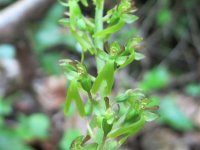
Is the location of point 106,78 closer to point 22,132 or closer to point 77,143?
point 77,143

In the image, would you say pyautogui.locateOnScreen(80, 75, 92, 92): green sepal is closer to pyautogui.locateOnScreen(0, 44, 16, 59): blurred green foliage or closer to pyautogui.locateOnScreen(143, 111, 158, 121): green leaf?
pyautogui.locateOnScreen(143, 111, 158, 121): green leaf

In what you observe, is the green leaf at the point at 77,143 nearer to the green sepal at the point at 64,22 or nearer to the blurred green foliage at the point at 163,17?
the green sepal at the point at 64,22

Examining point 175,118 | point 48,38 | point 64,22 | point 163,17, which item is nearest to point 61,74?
point 48,38

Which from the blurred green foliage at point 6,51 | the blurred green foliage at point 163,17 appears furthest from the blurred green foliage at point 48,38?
the blurred green foliage at point 163,17

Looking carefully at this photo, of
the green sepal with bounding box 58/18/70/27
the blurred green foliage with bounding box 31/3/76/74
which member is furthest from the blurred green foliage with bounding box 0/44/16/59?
the green sepal with bounding box 58/18/70/27

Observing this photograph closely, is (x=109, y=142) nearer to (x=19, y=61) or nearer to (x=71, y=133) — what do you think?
(x=71, y=133)
